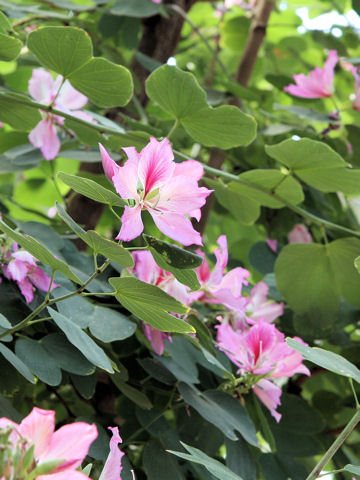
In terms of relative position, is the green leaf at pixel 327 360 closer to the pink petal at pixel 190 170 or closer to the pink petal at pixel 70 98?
the pink petal at pixel 190 170

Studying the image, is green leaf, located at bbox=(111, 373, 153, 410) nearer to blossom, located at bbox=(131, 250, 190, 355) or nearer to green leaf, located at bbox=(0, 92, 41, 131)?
blossom, located at bbox=(131, 250, 190, 355)

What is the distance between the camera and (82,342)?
515mm

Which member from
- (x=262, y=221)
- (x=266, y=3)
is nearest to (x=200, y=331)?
(x=262, y=221)

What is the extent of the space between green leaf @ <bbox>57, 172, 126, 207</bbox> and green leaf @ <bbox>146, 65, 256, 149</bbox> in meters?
0.23

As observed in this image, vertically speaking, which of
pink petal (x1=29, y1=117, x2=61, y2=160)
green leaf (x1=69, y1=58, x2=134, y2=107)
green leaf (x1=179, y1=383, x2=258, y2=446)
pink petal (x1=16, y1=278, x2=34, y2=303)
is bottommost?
green leaf (x1=179, y1=383, x2=258, y2=446)

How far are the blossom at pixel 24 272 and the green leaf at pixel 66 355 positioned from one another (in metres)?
0.05

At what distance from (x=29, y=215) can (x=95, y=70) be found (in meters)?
0.38

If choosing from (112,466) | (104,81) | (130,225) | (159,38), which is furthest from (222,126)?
(159,38)

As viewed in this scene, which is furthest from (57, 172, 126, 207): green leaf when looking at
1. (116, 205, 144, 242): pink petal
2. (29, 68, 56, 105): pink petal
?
(29, 68, 56, 105): pink petal

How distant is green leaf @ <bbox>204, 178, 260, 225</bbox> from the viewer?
812 mm

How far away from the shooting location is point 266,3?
1.34 meters

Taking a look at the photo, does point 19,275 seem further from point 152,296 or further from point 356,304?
point 356,304

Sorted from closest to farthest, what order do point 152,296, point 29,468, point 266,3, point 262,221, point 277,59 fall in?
1. point 29,468
2. point 152,296
3. point 262,221
4. point 266,3
5. point 277,59

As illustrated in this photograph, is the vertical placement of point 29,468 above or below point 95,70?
below
